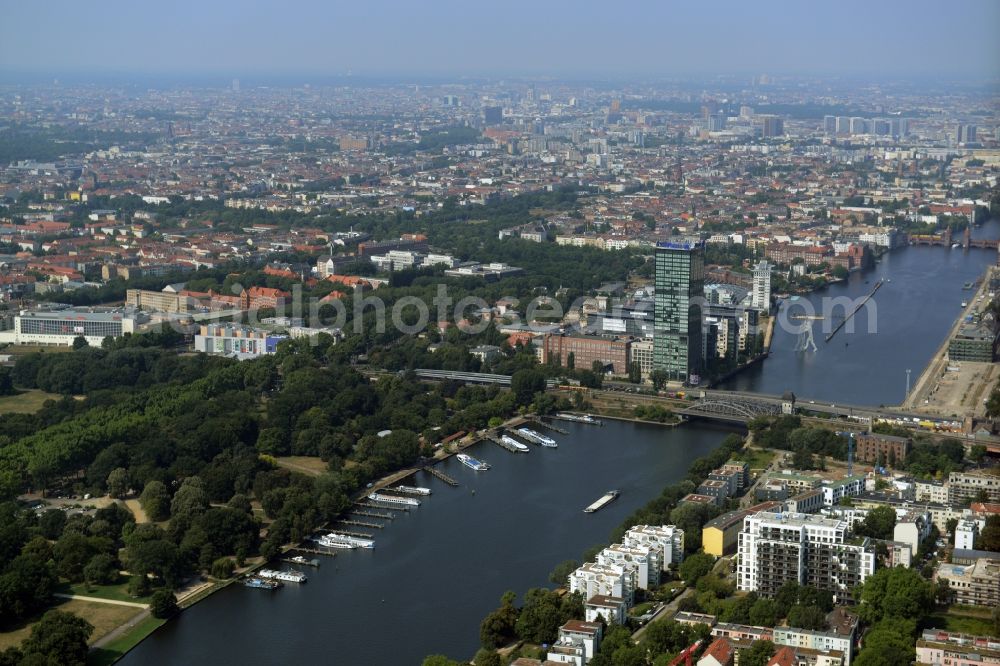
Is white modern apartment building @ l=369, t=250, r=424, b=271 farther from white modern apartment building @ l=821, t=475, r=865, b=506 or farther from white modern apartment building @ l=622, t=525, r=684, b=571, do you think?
white modern apartment building @ l=622, t=525, r=684, b=571

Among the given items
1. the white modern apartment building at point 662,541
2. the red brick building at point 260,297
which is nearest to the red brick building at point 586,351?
the red brick building at point 260,297

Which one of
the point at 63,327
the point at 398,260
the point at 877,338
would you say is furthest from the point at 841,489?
the point at 398,260

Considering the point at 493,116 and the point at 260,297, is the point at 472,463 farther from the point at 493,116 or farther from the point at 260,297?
the point at 493,116

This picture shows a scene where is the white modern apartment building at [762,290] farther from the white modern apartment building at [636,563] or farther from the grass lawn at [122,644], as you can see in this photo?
the grass lawn at [122,644]

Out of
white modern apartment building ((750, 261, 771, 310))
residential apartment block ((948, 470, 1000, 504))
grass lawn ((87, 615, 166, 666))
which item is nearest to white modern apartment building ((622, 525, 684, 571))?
residential apartment block ((948, 470, 1000, 504))

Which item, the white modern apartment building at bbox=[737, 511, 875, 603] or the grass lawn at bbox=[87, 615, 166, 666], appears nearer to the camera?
the grass lawn at bbox=[87, 615, 166, 666]

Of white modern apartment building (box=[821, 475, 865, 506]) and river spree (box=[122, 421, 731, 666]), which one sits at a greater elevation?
white modern apartment building (box=[821, 475, 865, 506])

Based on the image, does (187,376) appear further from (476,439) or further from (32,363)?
(476,439)
